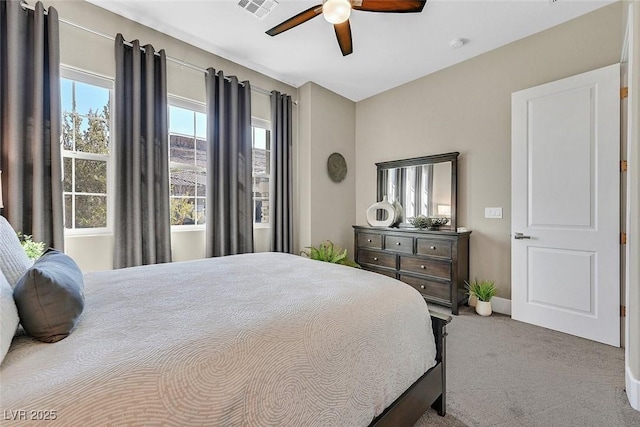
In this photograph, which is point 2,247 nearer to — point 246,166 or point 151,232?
point 151,232

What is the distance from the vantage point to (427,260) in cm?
325

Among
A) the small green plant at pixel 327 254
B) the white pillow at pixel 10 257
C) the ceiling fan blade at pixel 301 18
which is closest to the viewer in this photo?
the white pillow at pixel 10 257

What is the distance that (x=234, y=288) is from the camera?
139 cm

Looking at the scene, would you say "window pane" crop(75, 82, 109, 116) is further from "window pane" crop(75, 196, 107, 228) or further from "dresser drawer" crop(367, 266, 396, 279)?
"dresser drawer" crop(367, 266, 396, 279)

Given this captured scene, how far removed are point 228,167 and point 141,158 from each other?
871 mm

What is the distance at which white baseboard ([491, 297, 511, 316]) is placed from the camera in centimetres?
296

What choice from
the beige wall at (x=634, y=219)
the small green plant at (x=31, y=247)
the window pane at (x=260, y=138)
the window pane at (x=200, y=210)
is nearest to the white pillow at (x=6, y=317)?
the small green plant at (x=31, y=247)

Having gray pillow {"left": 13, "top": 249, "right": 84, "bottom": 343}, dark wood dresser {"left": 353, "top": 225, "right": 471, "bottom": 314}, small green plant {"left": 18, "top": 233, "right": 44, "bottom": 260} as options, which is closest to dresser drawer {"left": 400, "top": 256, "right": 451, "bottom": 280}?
dark wood dresser {"left": 353, "top": 225, "right": 471, "bottom": 314}

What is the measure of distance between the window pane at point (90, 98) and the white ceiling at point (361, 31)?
0.75 m

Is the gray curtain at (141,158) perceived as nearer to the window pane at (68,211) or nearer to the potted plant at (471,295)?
the window pane at (68,211)

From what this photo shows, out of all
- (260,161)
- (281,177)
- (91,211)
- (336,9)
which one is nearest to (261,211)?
(281,177)

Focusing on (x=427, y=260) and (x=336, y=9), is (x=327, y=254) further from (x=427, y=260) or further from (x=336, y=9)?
(x=336, y=9)

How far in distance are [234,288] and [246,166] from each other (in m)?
2.22

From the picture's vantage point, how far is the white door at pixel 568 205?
2.29 metres
